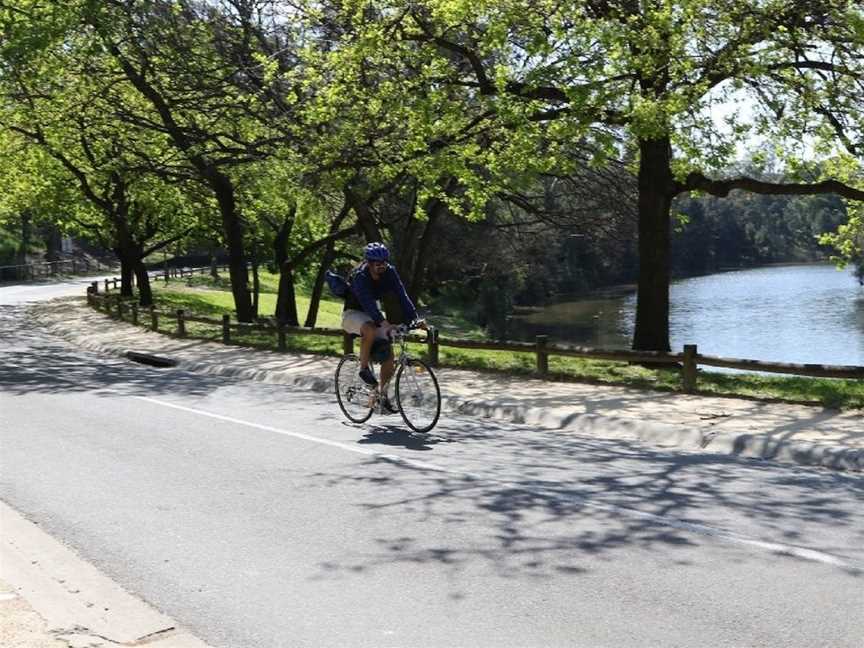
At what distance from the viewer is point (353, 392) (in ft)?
38.9

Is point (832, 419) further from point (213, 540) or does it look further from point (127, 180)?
point (127, 180)

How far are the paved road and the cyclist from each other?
2.40ft

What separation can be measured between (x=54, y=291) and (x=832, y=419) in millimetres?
47908

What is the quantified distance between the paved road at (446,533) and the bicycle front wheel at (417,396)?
27 cm

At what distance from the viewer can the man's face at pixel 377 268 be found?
10884 mm

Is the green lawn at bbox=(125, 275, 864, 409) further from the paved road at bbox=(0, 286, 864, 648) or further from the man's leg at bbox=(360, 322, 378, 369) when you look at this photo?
→ the man's leg at bbox=(360, 322, 378, 369)

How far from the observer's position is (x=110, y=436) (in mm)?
11219

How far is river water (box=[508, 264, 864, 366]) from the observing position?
3859cm

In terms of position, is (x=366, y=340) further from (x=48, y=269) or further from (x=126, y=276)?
(x=48, y=269)

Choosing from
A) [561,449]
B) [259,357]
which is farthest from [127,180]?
[561,449]

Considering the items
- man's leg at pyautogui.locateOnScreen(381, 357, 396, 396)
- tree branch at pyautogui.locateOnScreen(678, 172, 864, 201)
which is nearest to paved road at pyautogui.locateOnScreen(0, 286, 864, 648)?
man's leg at pyautogui.locateOnScreen(381, 357, 396, 396)

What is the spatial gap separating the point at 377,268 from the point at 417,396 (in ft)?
4.88

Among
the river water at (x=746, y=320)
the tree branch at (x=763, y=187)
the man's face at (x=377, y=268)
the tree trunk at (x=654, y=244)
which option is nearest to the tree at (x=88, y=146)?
the tree trunk at (x=654, y=244)

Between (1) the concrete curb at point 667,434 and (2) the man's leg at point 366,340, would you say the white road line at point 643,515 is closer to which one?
(2) the man's leg at point 366,340
